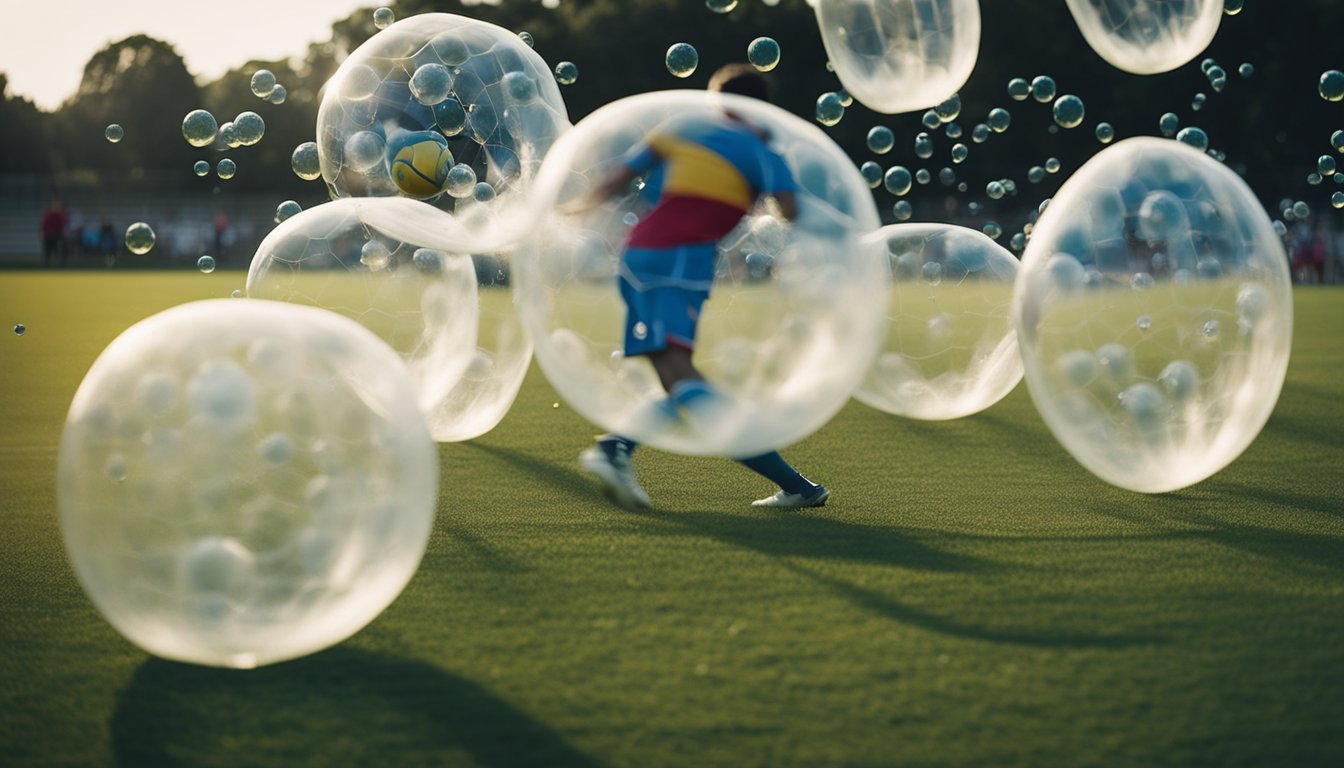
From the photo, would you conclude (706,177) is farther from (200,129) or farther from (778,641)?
(200,129)

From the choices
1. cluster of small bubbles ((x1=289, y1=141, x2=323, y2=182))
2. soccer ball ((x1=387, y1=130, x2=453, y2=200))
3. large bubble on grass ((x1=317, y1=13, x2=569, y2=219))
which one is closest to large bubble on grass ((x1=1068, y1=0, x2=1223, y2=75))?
large bubble on grass ((x1=317, y1=13, x2=569, y2=219))

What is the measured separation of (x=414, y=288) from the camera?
26.1 feet

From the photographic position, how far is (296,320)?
4.46m

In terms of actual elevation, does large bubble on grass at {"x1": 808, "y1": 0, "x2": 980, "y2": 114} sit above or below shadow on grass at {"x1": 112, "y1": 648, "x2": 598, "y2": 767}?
above

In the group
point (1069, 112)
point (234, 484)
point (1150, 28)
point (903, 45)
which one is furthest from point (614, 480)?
point (1150, 28)

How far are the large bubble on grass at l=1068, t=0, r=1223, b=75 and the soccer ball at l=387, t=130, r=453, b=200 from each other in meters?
4.79

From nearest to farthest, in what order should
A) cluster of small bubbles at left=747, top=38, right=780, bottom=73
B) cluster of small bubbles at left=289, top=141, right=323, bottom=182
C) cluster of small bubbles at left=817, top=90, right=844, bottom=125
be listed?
cluster of small bubbles at left=289, top=141, right=323, bottom=182 < cluster of small bubbles at left=747, top=38, right=780, bottom=73 < cluster of small bubbles at left=817, top=90, right=844, bottom=125

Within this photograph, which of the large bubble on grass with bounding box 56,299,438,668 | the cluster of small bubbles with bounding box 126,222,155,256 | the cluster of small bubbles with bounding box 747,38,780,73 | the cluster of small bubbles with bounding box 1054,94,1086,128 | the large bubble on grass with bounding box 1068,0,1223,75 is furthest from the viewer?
the cluster of small bubbles with bounding box 126,222,155,256

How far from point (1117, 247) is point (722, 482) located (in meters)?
2.58

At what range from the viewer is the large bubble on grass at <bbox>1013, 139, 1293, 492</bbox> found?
20.8 feet

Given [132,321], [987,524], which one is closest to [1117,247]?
[987,524]

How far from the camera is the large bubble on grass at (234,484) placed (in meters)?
4.19

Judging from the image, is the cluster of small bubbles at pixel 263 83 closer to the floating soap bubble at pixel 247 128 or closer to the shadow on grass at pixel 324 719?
the floating soap bubble at pixel 247 128

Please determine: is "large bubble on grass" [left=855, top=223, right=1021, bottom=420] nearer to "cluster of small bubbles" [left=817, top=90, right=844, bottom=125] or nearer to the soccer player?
"cluster of small bubbles" [left=817, top=90, right=844, bottom=125]
